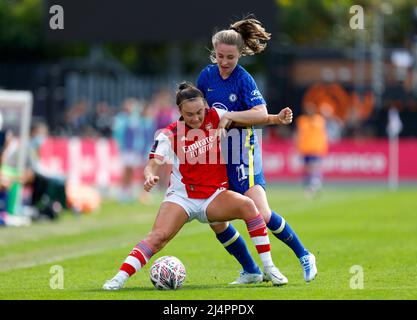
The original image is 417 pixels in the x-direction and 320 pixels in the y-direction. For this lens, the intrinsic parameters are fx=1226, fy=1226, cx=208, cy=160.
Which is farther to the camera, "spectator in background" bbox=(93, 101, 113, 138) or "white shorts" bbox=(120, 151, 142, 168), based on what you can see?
"spectator in background" bbox=(93, 101, 113, 138)

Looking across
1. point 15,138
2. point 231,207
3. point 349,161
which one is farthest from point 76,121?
point 231,207

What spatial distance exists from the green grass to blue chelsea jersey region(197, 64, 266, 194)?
38.3 inches

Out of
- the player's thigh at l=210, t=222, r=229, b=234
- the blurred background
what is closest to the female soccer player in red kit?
the player's thigh at l=210, t=222, r=229, b=234

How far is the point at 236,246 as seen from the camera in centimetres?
1115

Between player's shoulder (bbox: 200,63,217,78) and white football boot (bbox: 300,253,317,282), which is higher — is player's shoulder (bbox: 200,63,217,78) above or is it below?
above

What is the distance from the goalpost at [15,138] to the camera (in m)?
20.5

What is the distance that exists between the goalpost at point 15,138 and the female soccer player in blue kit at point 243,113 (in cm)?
993

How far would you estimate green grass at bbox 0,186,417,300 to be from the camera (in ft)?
33.7

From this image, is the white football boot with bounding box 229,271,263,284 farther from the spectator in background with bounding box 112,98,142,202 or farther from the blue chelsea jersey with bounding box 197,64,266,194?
the spectator in background with bounding box 112,98,142,202

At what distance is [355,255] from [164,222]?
4173mm

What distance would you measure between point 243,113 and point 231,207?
2.69ft

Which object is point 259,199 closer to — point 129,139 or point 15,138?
point 15,138

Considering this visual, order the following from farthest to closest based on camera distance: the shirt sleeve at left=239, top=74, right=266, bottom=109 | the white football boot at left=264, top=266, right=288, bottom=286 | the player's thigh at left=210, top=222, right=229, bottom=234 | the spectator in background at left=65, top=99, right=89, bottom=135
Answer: the spectator in background at left=65, top=99, right=89, bottom=135 < the player's thigh at left=210, top=222, right=229, bottom=234 < the shirt sleeve at left=239, top=74, right=266, bottom=109 < the white football boot at left=264, top=266, right=288, bottom=286
